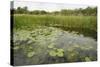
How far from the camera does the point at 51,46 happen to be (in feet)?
7.35

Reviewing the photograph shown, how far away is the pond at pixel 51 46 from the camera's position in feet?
6.92

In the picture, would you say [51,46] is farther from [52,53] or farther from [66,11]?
[66,11]

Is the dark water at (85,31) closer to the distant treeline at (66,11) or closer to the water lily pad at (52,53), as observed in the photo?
the distant treeline at (66,11)

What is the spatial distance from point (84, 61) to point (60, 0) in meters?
0.84

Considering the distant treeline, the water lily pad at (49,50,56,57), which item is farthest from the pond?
the distant treeline

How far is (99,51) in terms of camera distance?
2.48m

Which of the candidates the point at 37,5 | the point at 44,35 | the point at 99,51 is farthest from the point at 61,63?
the point at 37,5

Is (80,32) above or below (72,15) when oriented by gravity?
below

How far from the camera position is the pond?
2.11 m

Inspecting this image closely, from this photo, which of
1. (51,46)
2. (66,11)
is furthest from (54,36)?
(66,11)

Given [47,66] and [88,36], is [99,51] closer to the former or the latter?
[88,36]

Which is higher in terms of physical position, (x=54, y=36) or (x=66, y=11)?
(x=66, y=11)

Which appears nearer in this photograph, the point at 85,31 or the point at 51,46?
the point at 51,46
